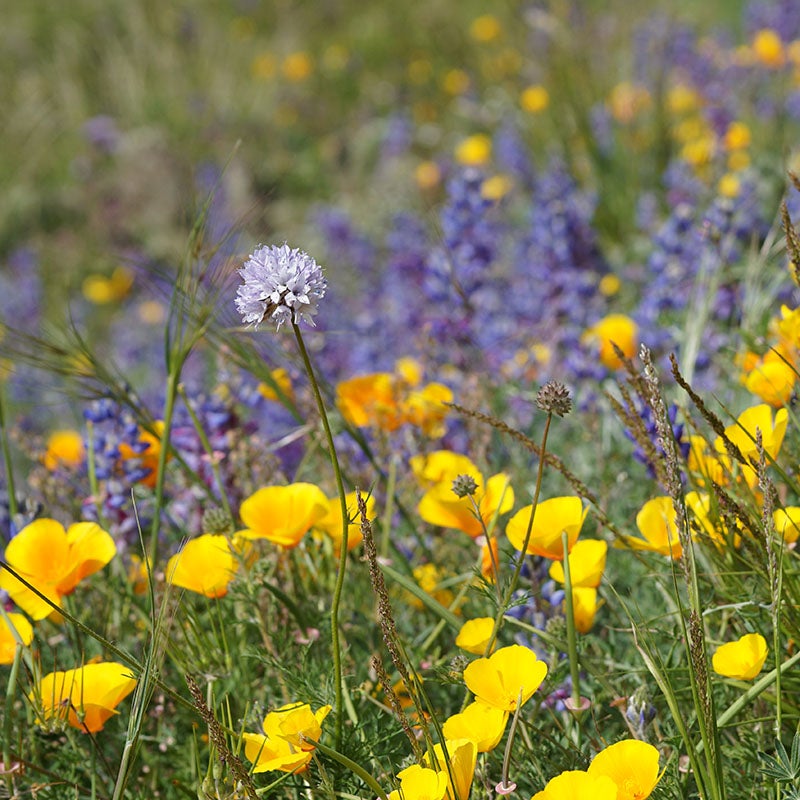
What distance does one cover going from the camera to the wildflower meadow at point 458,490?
1056mm

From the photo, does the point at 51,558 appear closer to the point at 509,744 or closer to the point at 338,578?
the point at 338,578

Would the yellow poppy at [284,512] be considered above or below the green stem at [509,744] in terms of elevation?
above

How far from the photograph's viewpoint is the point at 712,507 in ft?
4.31

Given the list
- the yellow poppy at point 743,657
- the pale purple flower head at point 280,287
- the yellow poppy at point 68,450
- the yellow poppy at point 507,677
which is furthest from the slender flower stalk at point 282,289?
the yellow poppy at point 68,450

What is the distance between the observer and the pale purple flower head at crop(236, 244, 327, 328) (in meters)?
0.91

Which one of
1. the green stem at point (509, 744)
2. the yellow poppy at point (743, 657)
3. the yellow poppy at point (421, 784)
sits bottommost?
the yellow poppy at point (421, 784)

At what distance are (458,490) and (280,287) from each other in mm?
336

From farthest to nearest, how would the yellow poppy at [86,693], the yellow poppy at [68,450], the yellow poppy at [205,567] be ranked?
the yellow poppy at [68,450]
the yellow poppy at [205,567]
the yellow poppy at [86,693]

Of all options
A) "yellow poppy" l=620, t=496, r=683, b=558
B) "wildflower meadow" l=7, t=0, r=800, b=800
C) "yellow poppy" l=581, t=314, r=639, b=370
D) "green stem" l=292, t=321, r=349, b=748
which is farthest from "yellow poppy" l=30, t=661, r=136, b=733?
"yellow poppy" l=581, t=314, r=639, b=370

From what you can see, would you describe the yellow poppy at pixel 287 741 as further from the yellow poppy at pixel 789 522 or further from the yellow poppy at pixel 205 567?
the yellow poppy at pixel 789 522

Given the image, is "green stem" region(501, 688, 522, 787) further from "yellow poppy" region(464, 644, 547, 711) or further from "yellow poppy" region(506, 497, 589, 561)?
"yellow poppy" region(506, 497, 589, 561)

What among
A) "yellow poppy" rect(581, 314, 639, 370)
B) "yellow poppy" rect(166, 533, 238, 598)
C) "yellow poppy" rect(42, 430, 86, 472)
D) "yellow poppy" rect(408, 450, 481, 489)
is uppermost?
"yellow poppy" rect(42, 430, 86, 472)

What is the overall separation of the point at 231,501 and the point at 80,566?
1.92 feet

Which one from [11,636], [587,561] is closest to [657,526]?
[587,561]
